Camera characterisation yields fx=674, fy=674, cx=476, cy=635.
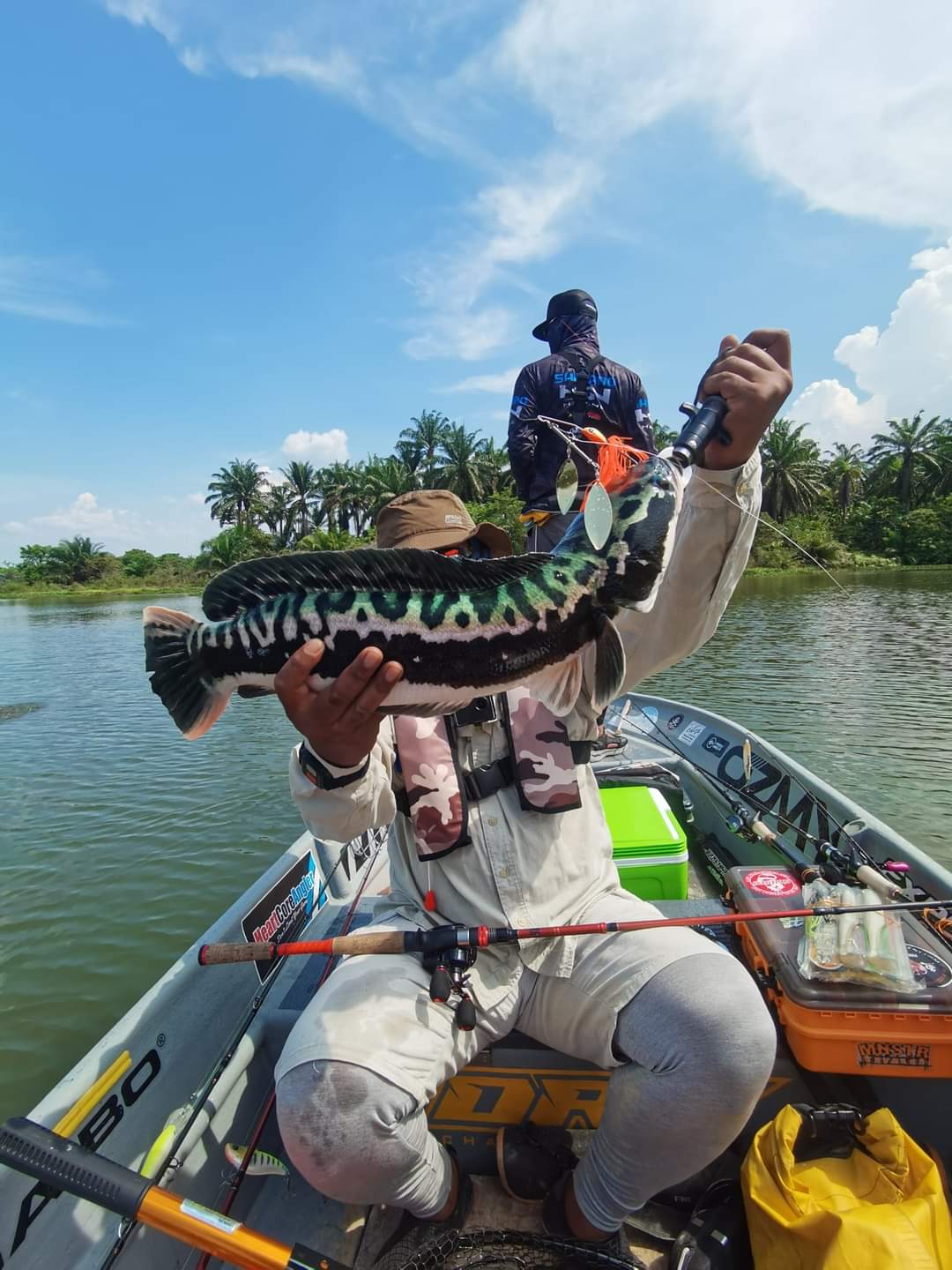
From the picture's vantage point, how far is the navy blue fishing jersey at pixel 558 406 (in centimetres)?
451

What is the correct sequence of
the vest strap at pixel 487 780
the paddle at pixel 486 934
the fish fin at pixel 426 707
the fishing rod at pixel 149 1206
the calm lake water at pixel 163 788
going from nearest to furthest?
the fishing rod at pixel 149 1206
the fish fin at pixel 426 707
the paddle at pixel 486 934
the vest strap at pixel 487 780
the calm lake water at pixel 163 788

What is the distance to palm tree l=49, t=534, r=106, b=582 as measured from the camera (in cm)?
7238

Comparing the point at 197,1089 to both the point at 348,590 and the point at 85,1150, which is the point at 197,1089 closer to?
the point at 85,1150

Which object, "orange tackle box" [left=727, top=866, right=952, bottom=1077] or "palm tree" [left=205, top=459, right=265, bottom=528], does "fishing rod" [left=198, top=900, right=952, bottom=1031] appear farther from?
"palm tree" [left=205, top=459, right=265, bottom=528]

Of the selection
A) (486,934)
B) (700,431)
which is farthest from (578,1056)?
(700,431)

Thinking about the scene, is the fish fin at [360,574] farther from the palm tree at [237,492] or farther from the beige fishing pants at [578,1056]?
the palm tree at [237,492]

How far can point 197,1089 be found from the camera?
2.93 meters

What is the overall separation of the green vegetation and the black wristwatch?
47.2 metres

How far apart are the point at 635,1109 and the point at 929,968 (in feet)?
4.73

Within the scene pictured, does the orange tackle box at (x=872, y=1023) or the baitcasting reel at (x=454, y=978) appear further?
the orange tackle box at (x=872, y=1023)

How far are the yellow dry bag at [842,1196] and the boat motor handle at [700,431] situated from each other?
8.03 feet

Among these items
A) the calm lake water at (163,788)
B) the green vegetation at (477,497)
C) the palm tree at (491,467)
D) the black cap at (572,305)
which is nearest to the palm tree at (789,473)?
the green vegetation at (477,497)

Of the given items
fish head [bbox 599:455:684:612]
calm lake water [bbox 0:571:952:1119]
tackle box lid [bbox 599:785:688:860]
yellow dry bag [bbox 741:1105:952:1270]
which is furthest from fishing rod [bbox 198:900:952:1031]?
calm lake water [bbox 0:571:952:1119]

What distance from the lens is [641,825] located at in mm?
4504
